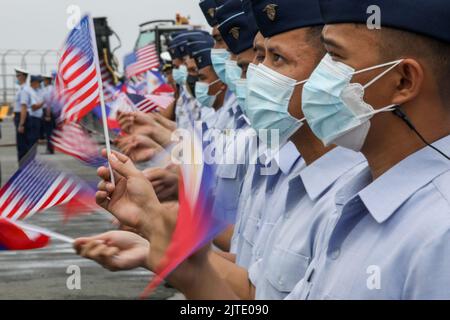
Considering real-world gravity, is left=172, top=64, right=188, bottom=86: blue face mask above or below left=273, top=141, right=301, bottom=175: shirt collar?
below

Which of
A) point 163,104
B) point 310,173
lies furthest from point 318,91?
point 163,104

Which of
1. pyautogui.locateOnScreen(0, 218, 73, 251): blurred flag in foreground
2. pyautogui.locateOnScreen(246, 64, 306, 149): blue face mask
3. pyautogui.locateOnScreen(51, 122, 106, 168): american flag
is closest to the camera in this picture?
pyautogui.locateOnScreen(0, 218, 73, 251): blurred flag in foreground

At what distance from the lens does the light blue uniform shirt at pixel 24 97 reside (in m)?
24.3

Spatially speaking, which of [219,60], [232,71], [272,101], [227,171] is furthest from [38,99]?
[272,101]

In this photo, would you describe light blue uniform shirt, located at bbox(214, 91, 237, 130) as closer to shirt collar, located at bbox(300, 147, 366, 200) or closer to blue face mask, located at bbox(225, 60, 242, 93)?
blue face mask, located at bbox(225, 60, 242, 93)

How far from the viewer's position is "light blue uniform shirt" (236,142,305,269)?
419 centimetres

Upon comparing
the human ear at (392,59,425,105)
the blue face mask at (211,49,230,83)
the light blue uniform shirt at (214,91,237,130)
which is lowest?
the light blue uniform shirt at (214,91,237,130)

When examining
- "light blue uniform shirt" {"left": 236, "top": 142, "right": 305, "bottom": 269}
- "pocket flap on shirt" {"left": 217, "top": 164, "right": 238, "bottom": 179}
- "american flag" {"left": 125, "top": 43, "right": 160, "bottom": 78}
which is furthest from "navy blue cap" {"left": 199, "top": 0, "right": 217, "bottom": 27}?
"american flag" {"left": 125, "top": 43, "right": 160, "bottom": 78}

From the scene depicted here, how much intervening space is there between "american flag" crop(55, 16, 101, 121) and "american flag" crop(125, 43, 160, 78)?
12.1 m

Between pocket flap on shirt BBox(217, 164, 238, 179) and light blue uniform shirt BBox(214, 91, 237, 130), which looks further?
light blue uniform shirt BBox(214, 91, 237, 130)

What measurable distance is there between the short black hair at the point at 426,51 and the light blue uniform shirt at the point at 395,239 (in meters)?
0.16

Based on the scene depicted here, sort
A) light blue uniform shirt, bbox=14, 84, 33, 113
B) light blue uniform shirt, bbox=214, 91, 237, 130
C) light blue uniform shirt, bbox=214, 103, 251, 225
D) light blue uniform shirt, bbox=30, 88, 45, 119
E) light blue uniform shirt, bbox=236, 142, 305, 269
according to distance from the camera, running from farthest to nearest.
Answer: light blue uniform shirt, bbox=14, 84, 33, 113, light blue uniform shirt, bbox=30, 88, 45, 119, light blue uniform shirt, bbox=214, 91, 237, 130, light blue uniform shirt, bbox=214, 103, 251, 225, light blue uniform shirt, bbox=236, 142, 305, 269

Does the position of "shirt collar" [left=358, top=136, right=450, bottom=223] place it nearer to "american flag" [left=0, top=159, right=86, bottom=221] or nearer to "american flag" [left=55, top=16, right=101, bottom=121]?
"american flag" [left=0, top=159, right=86, bottom=221]

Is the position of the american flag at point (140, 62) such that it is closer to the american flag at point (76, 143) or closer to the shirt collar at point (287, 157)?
the shirt collar at point (287, 157)
